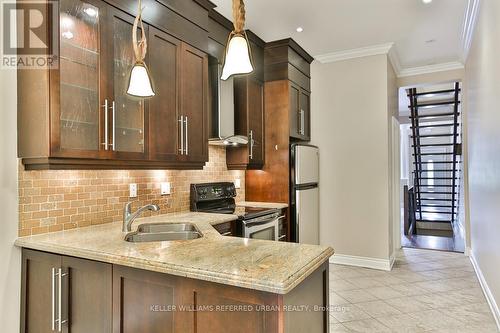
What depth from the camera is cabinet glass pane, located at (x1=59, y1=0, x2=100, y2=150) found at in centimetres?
184

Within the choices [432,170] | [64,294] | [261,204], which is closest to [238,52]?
[64,294]

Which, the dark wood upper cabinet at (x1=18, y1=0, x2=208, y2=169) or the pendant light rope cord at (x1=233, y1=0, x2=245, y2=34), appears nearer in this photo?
the pendant light rope cord at (x1=233, y1=0, x2=245, y2=34)

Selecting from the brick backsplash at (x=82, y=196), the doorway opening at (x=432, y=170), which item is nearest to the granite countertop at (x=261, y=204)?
the brick backsplash at (x=82, y=196)

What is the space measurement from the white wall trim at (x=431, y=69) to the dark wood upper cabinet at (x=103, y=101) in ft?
12.7

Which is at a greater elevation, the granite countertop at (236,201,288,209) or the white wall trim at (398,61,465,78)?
the white wall trim at (398,61,465,78)

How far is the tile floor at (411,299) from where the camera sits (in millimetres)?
2738

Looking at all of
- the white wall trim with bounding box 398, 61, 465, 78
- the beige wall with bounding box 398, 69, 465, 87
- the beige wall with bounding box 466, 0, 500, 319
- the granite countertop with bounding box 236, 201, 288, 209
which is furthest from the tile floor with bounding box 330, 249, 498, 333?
the white wall trim with bounding box 398, 61, 465, 78

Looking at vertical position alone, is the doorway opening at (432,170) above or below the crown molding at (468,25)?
below

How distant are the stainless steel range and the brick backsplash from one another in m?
0.20

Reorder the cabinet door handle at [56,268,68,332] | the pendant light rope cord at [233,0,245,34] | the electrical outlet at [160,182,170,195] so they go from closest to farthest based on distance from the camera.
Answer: the pendant light rope cord at [233,0,245,34] → the cabinet door handle at [56,268,68,332] → the electrical outlet at [160,182,170,195]

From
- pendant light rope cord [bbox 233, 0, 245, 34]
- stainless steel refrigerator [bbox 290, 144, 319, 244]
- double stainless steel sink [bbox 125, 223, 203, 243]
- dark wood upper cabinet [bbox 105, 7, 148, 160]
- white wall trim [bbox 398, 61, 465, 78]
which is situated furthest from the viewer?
white wall trim [bbox 398, 61, 465, 78]

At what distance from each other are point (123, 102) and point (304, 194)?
2619 mm

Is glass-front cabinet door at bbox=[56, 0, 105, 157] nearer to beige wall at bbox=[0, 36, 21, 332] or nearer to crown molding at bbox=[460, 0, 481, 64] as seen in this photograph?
beige wall at bbox=[0, 36, 21, 332]

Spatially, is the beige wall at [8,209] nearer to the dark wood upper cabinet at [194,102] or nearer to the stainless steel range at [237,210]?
the dark wood upper cabinet at [194,102]
